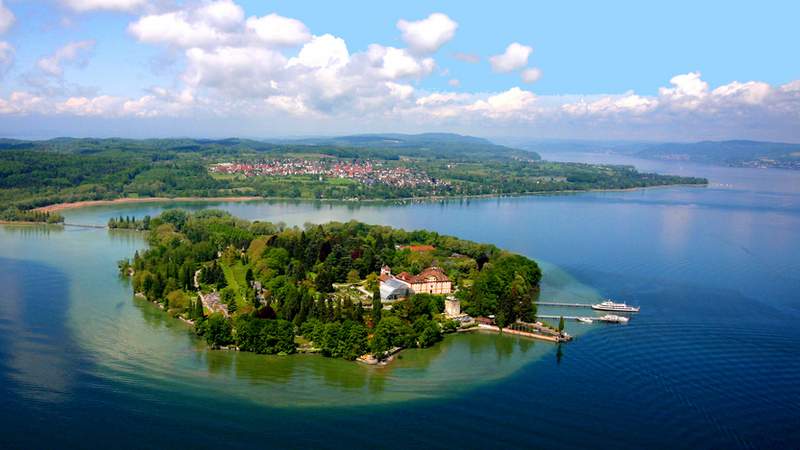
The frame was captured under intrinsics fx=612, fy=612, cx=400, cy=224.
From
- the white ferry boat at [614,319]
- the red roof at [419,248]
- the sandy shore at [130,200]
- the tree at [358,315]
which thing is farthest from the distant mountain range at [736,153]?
the tree at [358,315]

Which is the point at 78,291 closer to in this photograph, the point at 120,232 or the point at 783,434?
the point at 120,232

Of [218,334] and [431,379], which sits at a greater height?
[218,334]

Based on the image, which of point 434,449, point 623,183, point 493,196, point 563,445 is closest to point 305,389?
point 434,449

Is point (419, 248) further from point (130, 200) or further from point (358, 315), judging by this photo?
point (130, 200)

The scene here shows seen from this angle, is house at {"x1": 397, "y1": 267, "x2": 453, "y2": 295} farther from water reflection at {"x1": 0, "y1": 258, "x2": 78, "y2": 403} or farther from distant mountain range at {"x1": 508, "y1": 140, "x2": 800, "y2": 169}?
distant mountain range at {"x1": 508, "y1": 140, "x2": 800, "y2": 169}

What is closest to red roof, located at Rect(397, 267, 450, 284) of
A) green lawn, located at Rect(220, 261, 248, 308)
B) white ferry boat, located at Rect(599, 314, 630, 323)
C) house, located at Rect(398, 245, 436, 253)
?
house, located at Rect(398, 245, 436, 253)

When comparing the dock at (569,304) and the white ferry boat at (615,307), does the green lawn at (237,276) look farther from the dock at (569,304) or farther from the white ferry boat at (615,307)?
the white ferry boat at (615,307)

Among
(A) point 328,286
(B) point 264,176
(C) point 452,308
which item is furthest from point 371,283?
(B) point 264,176
